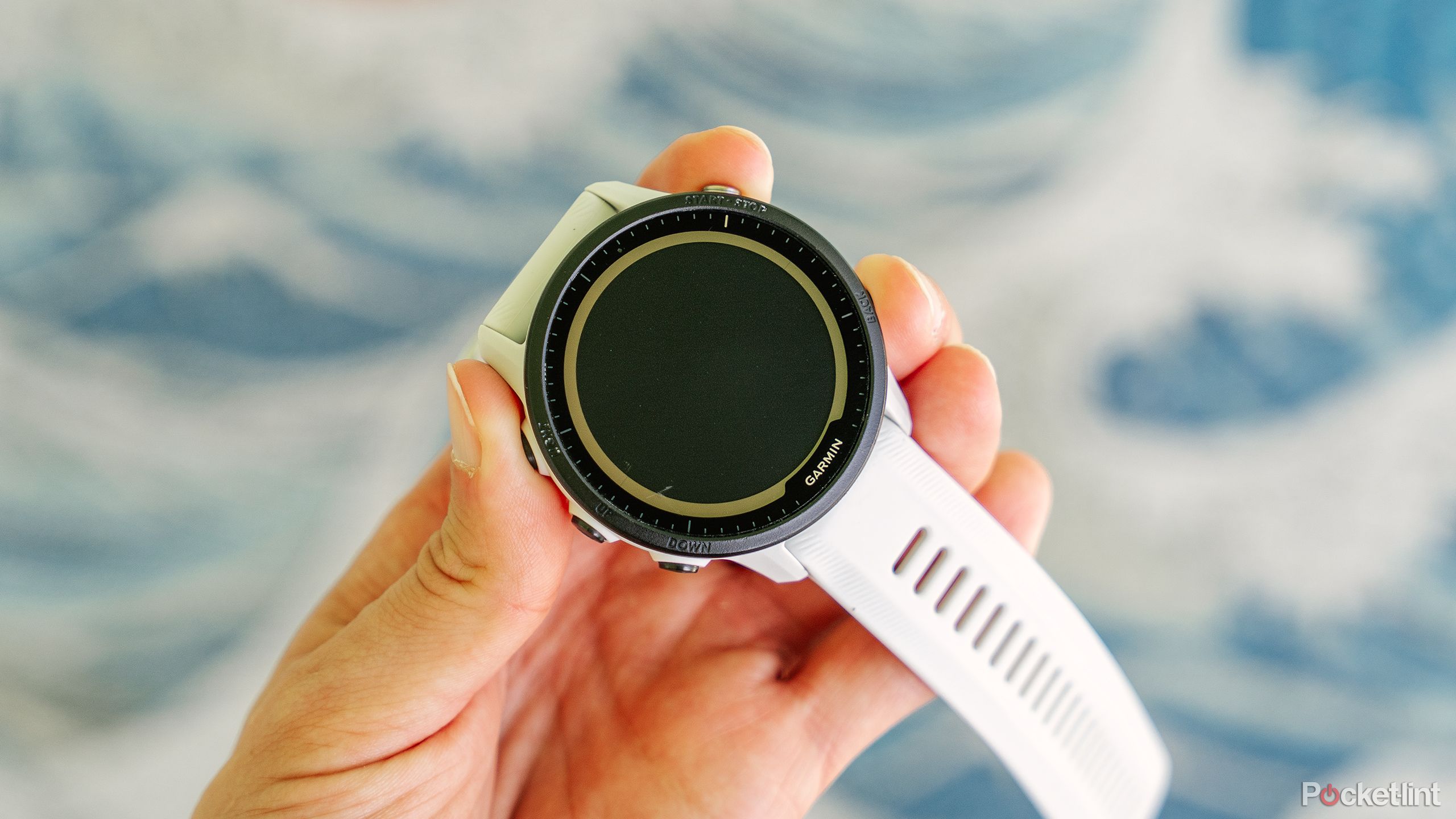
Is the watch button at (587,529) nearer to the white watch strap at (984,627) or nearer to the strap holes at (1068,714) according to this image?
the white watch strap at (984,627)

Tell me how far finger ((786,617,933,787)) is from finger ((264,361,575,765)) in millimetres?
566

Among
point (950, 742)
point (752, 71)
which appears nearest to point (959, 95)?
point (752, 71)

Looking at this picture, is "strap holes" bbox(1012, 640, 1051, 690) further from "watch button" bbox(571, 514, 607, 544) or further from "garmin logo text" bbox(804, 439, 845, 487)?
"watch button" bbox(571, 514, 607, 544)

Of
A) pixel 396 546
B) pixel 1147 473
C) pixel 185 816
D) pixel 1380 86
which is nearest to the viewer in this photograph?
pixel 396 546

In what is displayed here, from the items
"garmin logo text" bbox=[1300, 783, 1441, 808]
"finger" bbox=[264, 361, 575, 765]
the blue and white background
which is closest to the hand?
"finger" bbox=[264, 361, 575, 765]

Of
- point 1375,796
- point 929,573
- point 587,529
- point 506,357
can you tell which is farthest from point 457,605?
point 1375,796

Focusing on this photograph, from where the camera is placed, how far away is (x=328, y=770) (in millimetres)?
1365

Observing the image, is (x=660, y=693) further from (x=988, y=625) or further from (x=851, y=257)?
(x=851, y=257)

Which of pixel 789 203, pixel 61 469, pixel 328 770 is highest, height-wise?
pixel 789 203

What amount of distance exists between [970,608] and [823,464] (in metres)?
0.46

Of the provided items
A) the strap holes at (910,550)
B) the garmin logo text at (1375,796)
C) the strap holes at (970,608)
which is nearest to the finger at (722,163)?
the strap holes at (910,550)

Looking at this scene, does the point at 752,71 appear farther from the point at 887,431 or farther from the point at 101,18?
the point at 101,18

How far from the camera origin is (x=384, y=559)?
1.71 m

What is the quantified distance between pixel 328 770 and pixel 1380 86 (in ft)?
9.04
